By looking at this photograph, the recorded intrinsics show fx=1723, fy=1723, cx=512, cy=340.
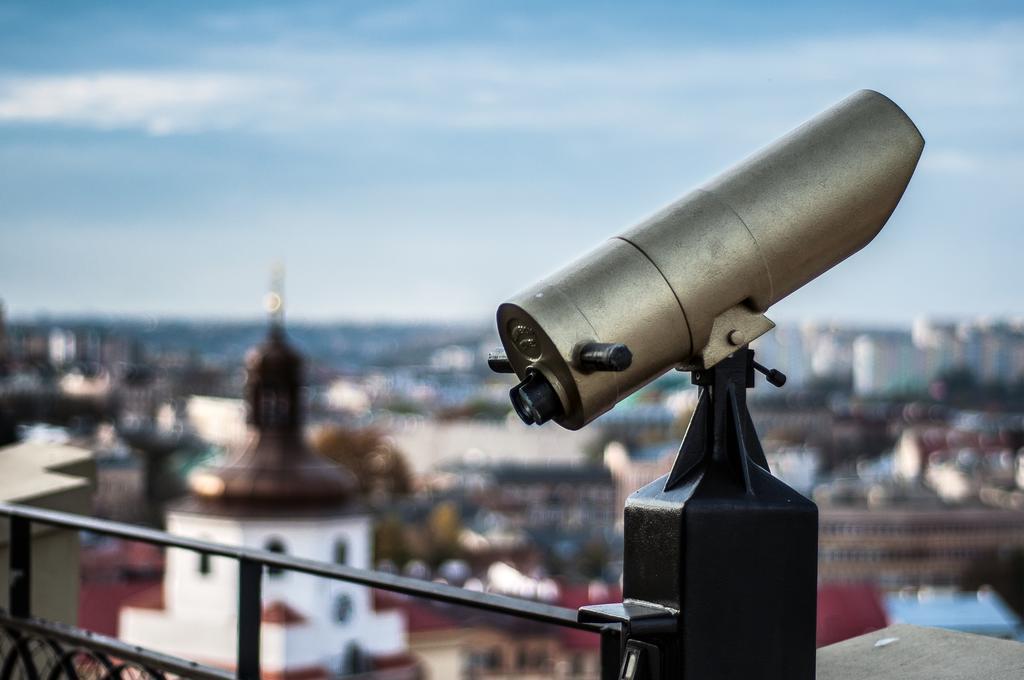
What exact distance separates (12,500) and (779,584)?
5.67ft

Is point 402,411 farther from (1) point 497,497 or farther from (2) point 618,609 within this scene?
(2) point 618,609

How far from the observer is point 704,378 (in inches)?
58.2

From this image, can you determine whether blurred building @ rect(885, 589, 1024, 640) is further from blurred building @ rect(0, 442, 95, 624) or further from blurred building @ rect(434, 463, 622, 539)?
blurred building @ rect(0, 442, 95, 624)

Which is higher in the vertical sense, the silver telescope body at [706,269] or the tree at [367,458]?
the silver telescope body at [706,269]

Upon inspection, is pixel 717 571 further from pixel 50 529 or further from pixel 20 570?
pixel 50 529

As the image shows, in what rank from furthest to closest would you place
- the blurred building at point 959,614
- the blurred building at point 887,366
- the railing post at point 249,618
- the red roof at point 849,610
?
the blurred building at point 887,366 < the blurred building at point 959,614 < the red roof at point 849,610 < the railing post at point 249,618

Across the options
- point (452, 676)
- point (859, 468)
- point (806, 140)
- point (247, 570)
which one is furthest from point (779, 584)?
point (859, 468)

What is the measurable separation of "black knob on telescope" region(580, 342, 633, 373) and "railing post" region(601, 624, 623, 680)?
221mm

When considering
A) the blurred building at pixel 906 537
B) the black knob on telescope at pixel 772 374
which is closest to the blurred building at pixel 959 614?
→ the blurred building at pixel 906 537

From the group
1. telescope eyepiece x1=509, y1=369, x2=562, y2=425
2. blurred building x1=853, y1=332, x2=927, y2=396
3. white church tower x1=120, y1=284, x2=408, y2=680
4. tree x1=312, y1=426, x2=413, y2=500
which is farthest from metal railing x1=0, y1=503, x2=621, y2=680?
blurred building x1=853, y1=332, x2=927, y2=396

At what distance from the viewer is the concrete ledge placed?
1510 mm

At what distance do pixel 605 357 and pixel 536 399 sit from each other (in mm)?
83

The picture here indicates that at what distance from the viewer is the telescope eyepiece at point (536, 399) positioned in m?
1.40

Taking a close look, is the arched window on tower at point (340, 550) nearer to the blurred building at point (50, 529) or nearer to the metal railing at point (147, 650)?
the blurred building at point (50, 529)
